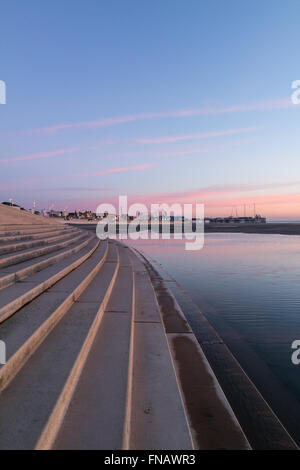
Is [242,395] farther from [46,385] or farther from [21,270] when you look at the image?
[21,270]

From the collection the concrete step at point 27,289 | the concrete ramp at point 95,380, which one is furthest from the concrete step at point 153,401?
the concrete step at point 27,289

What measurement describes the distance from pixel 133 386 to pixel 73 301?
2.42m

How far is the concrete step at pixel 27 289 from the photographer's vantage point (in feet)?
13.6

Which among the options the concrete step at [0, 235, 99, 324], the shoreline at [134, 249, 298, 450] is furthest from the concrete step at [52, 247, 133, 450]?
the shoreline at [134, 249, 298, 450]

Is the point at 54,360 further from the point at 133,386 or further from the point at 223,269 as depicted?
the point at 223,269

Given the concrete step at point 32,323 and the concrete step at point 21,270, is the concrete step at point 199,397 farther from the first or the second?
the concrete step at point 21,270

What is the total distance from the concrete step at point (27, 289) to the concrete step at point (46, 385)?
2.11 ft

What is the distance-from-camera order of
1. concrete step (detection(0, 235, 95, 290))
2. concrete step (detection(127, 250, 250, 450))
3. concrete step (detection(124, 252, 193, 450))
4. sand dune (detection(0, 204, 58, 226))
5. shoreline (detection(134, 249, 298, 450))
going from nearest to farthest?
concrete step (detection(124, 252, 193, 450)), concrete step (detection(127, 250, 250, 450)), shoreline (detection(134, 249, 298, 450)), concrete step (detection(0, 235, 95, 290)), sand dune (detection(0, 204, 58, 226))

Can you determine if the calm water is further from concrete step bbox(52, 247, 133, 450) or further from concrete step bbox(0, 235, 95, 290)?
concrete step bbox(0, 235, 95, 290)

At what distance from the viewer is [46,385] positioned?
9.48ft

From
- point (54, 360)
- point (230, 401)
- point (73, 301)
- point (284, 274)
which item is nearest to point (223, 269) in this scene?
point (284, 274)

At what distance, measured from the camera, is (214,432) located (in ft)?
9.89

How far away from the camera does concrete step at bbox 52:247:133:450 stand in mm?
2461

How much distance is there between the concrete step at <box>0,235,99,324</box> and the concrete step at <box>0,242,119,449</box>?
64 cm
